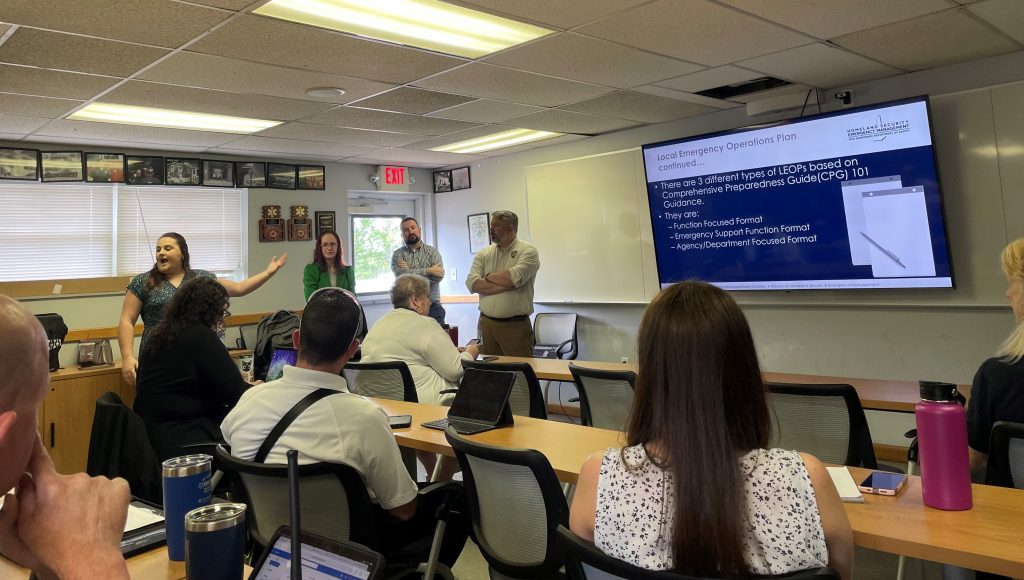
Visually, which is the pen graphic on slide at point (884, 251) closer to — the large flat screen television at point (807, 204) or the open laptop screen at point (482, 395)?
the large flat screen television at point (807, 204)

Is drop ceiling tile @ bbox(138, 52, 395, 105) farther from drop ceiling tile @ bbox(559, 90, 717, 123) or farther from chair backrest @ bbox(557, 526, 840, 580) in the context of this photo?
chair backrest @ bbox(557, 526, 840, 580)

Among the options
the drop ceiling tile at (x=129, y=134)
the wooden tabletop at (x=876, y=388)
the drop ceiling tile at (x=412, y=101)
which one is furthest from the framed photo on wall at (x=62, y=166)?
the wooden tabletop at (x=876, y=388)

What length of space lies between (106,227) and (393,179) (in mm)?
2826

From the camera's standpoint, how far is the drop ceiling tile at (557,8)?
293 centimetres

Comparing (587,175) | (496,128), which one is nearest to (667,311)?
(496,128)

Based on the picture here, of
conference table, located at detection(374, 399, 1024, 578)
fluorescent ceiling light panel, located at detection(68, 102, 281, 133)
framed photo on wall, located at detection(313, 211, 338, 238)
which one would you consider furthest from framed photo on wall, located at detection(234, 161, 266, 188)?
conference table, located at detection(374, 399, 1024, 578)

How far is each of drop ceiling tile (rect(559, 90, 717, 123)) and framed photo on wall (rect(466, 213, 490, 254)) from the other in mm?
2346

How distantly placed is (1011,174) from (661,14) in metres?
2.56

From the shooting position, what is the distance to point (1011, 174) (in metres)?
4.10

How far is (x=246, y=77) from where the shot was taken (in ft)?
12.6

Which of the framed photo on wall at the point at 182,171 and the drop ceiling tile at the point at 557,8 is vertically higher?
the framed photo on wall at the point at 182,171

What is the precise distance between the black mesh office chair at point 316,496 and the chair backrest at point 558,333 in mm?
4401

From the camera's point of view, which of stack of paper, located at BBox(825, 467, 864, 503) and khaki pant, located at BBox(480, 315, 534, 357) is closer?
stack of paper, located at BBox(825, 467, 864, 503)

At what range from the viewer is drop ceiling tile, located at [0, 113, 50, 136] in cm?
456
